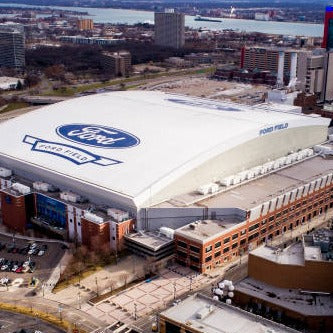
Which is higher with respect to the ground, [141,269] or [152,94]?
[152,94]

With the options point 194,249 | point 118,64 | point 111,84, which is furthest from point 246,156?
point 118,64

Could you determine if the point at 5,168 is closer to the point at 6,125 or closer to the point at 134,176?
the point at 6,125

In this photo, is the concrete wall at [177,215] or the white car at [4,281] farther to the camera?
the concrete wall at [177,215]

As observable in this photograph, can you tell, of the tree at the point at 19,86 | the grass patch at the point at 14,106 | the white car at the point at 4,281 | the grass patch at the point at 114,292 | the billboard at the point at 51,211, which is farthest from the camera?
the tree at the point at 19,86

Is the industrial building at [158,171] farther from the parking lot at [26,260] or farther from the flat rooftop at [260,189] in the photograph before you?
the parking lot at [26,260]

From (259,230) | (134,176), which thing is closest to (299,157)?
(259,230)

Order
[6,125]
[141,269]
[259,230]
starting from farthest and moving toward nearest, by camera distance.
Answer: [6,125] < [259,230] < [141,269]

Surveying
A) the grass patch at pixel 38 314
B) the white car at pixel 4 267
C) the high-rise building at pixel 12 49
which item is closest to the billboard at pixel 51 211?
the white car at pixel 4 267

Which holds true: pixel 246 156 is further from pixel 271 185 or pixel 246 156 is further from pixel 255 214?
pixel 255 214
